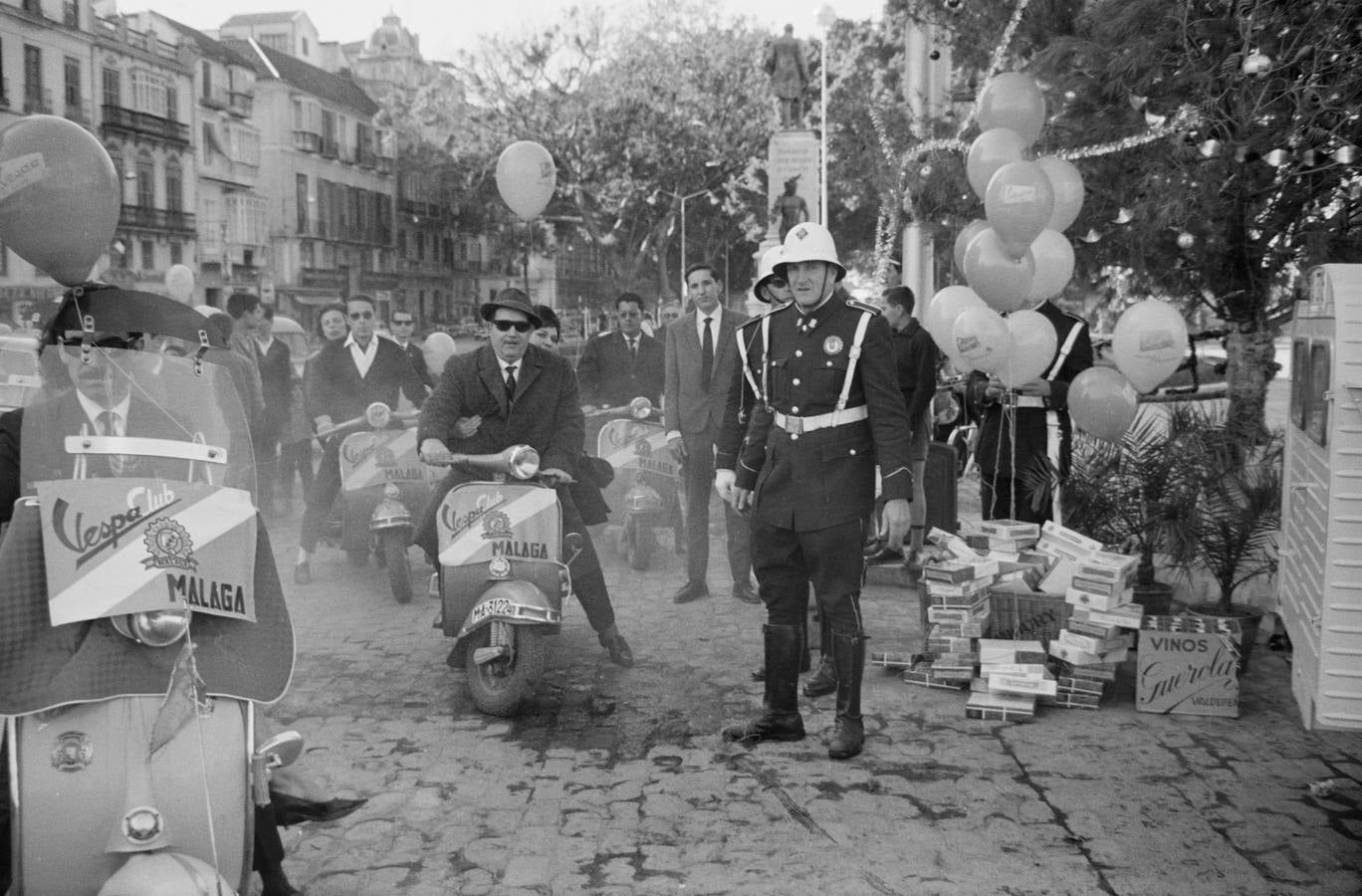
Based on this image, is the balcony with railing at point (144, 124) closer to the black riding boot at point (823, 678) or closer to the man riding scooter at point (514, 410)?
the man riding scooter at point (514, 410)

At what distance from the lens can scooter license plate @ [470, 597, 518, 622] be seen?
5.66 metres

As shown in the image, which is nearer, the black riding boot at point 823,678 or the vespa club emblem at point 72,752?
the vespa club emblem at point 72,752

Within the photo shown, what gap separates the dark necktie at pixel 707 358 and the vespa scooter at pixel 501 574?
2236 mm

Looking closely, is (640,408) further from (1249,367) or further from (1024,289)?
(1249,367)

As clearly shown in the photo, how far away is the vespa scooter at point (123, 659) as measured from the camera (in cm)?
313

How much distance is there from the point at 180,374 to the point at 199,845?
1230mm

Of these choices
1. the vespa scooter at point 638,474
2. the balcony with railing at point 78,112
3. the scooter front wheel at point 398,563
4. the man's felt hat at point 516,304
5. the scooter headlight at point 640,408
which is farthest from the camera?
the balcony with railing at point 78,112

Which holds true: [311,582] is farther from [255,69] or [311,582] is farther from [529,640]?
[255,69]

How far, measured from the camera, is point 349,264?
6297cm

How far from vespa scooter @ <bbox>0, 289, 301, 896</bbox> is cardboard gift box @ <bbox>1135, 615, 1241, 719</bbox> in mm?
3746

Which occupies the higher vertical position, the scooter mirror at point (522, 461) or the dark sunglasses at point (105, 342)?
the dark sunglasses at point (105, 342)

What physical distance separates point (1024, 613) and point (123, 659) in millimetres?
4250

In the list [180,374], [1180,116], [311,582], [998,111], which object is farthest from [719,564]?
[180,374]

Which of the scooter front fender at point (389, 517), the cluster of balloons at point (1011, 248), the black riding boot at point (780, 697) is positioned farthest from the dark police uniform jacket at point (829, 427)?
the scooter front fender at point (389, 517)
